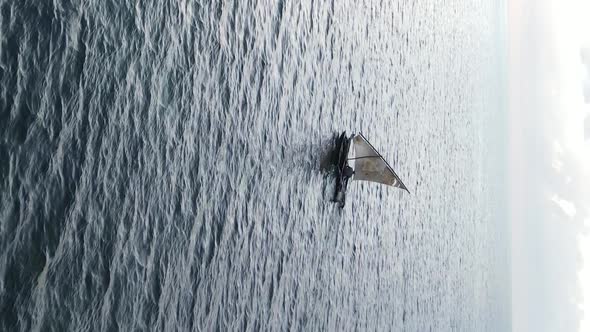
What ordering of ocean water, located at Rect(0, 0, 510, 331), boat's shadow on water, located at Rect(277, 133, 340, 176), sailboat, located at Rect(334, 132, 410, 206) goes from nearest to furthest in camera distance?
ocean water, located at Rect(0, 0, 510, 331) < boat's shadow on water, located at Rect(277, 133, 340, 176) < sailboat, located at Rect(334, 132, 410, 206)

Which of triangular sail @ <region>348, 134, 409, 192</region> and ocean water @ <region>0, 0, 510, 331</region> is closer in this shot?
ocean water @ <region>0, 0, 510, 331</region>

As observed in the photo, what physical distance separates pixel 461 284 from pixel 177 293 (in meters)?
3.00

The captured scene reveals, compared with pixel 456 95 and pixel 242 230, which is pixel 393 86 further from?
pixel 456 95

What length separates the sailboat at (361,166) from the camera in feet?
4.43

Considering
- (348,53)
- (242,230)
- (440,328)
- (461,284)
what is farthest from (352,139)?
(461,284)

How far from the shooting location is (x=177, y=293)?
30.0 inches

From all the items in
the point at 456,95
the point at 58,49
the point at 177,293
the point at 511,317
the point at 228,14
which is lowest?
the point at 511,317

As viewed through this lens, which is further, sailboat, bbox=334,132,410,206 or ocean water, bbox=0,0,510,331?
sailboat, bbox=334,132,410,206

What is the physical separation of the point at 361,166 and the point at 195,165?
2.11 ft

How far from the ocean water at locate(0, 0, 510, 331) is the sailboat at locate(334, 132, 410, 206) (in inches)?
1.9

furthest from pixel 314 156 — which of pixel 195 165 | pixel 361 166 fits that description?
pixel 195 165

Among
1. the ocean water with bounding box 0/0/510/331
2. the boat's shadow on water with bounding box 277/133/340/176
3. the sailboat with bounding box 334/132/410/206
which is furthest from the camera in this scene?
the sailboat with bounding box 334/132/410/206

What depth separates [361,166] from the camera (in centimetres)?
137

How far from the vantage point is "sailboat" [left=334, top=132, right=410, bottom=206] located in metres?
1.35
